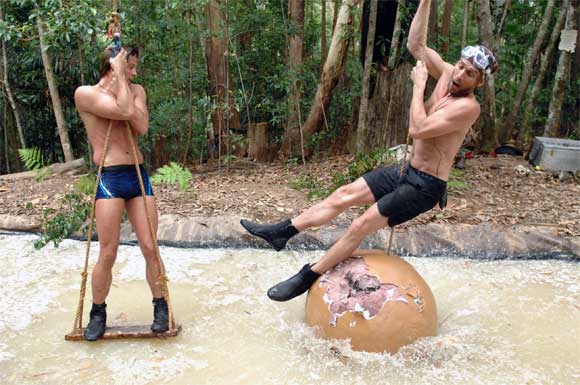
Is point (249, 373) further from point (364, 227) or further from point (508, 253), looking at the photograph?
point (508, 253)

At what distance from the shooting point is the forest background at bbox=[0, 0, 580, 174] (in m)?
8.30

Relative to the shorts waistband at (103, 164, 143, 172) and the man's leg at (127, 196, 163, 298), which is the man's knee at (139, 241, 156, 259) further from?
the shorts waistband at (103, 164, 143, 172)

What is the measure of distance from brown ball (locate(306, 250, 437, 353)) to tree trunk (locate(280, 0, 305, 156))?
5.25 meters

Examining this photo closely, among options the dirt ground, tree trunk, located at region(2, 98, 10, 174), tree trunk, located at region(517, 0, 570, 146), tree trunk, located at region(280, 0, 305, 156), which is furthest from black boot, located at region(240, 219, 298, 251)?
tree trunk, located at region(2, 98, 10, 174)

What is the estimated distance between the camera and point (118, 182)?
3.70 meters

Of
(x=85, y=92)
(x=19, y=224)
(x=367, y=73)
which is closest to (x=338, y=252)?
(x=85, y=92)

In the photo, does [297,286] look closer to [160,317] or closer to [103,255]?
[160,317]

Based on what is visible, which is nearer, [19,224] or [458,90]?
[458,90]

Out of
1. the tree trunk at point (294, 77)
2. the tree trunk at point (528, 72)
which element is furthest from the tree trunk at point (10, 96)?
the tree trunk at point (528, 72)

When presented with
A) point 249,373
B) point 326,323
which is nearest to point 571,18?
point 326,323

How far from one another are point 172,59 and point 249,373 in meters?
7.34

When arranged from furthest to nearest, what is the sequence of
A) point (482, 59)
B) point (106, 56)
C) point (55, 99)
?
point (55, 99)
point (106, 56)
point (482, 59)

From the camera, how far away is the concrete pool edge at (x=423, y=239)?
18.2 feet

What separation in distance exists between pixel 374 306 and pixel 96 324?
80.4 inches
